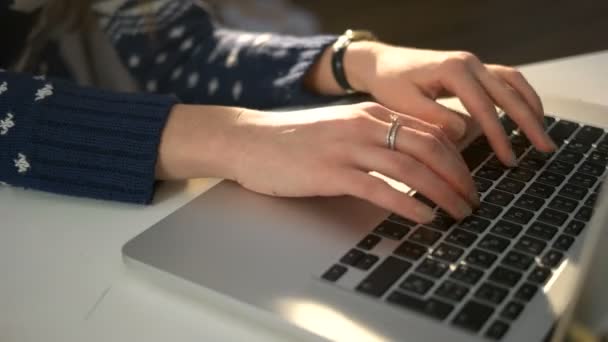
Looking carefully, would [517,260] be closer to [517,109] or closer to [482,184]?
[482,184]

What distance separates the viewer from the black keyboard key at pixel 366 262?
1.50 feet

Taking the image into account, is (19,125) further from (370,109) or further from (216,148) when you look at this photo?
(370,109)

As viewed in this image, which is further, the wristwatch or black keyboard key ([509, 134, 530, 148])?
the wristwatch

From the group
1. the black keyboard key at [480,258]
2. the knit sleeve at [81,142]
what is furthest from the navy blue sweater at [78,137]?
the black keyboard key at [480,258]

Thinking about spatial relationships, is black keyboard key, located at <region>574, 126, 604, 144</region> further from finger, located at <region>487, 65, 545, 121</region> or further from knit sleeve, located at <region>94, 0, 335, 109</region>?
knit sleeve, located at <region>94, 0, 335, 109</region>

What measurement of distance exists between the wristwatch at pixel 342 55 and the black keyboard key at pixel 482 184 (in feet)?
0.75

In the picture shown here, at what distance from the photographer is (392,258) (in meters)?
0.46

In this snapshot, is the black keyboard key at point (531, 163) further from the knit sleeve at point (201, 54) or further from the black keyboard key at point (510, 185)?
the knit sleeve at point (201, 54)

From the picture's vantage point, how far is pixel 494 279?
44 centimetres

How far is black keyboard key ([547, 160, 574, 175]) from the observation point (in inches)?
23.2

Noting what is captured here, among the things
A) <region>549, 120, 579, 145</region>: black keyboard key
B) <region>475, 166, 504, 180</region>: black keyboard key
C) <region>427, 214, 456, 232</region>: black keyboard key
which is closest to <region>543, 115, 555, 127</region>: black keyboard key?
<region>549, 120, 579, 145</region>: black keyboard key

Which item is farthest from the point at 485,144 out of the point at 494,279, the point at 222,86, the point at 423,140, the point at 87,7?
the point at 87,7

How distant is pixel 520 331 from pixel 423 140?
A: 186 millimetres

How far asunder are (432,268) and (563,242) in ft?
0.34
